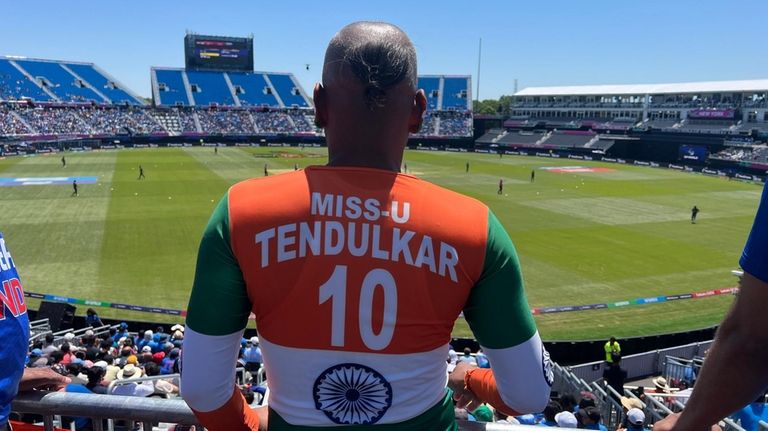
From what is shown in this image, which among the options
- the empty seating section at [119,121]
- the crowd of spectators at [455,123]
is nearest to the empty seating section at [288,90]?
the empty seating section at [119,121]

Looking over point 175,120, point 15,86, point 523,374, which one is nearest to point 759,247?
point 523,374

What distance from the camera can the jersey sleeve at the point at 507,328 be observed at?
1.71 meters

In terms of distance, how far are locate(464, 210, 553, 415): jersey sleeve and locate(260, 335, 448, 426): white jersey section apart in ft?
0.58

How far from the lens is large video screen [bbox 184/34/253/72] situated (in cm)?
9119

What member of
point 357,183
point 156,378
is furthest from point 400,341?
point 156,378

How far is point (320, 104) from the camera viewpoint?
74.5 inches

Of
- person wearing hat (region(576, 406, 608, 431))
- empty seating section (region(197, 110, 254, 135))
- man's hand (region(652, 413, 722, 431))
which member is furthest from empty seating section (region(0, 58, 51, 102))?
man's hand (region(652, 413, 722, 431))

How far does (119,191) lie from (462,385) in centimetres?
3664

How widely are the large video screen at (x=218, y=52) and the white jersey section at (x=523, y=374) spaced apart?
322ft

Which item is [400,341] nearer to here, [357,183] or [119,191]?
[357,183]

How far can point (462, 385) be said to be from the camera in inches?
85.1

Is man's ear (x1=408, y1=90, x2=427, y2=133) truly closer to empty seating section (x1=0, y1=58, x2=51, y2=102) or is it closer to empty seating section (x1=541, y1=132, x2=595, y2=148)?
empty seating section (x1=541, y1=132, x2=595, y2=148)

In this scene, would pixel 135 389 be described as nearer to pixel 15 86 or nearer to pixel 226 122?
pixel 226 122

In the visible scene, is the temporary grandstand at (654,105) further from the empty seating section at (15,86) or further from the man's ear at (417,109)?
the man's ear at (417,109)
